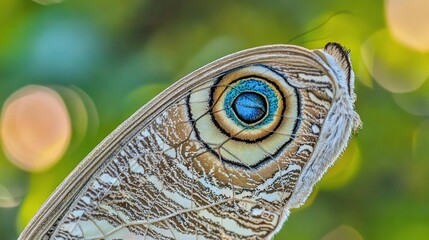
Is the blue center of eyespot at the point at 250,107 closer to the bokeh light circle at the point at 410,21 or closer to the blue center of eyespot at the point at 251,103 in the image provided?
the blue center of eyespot at the point at 251,103

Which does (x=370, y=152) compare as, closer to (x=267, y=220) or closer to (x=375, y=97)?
(x=375, y=97)

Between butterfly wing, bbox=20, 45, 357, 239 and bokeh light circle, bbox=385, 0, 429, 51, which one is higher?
bokeh light circle, bbox=385, 0, 429, 51

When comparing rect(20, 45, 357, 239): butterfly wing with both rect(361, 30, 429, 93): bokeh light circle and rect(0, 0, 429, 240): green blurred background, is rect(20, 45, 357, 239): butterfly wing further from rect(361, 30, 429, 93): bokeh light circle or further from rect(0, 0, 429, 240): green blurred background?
rect(361, 30, 429, 93): bokeh light circle

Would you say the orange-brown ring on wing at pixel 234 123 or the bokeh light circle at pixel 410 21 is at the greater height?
the bokeh light circle at pixel 410 21

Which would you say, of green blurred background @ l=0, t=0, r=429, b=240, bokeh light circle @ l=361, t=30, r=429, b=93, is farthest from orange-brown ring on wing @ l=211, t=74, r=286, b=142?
bokeh light circle @ l=361, t=30, r=429, b=93

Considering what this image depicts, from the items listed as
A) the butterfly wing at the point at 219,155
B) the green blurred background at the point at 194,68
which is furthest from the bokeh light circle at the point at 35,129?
the butterfly wing at the point at 219,155

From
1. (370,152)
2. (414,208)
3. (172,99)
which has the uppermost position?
(172,99)

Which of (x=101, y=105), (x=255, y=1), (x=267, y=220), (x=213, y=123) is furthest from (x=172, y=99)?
(x=255, y=1)

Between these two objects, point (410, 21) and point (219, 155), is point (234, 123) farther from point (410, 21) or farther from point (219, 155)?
point (410, 21)
